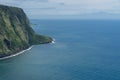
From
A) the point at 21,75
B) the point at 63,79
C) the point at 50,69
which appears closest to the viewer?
the point at 63,79

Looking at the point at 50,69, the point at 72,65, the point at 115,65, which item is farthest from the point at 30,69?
the point at 115,65

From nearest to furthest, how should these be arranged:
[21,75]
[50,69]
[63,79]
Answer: [63,79], [21,75], [50,69]

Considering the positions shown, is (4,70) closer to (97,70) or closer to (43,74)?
(43,74)

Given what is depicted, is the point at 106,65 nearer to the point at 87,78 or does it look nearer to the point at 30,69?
the point at 87,78

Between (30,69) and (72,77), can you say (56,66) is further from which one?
(72,77)

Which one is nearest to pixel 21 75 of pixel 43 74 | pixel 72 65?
pixel 43 74

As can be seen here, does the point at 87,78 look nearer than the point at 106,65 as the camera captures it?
Yes

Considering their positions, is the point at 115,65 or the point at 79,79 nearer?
the point at 79,79

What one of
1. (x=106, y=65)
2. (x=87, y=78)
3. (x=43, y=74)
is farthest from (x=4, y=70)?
(x=106, y=65)
